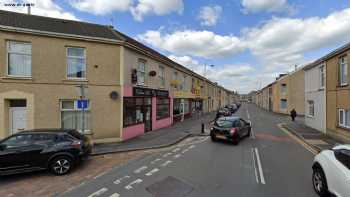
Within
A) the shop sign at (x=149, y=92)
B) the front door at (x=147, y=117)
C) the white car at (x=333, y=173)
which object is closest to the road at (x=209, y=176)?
the white car at (x=333, y=173)

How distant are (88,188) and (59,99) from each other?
6.95 metres

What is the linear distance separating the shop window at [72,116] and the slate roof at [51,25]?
3980 mm

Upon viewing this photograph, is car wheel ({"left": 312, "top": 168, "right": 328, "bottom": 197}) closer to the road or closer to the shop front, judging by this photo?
the road

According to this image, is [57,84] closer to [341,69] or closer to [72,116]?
[72,116]

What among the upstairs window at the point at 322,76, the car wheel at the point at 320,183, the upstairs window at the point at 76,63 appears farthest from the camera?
the upstairs window at the point at 322,76

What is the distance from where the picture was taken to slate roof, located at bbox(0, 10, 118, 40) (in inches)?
432

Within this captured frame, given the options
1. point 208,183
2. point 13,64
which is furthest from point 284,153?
point 13,64

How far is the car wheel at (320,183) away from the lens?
17.6 ft

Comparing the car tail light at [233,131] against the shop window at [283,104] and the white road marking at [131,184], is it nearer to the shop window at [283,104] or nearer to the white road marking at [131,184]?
the white road marking at [131,184]

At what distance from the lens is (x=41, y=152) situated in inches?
286

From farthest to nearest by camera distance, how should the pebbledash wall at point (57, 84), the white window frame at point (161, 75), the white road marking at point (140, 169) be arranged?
1. the white window frame at point (161, 75)
2. the pebbledash wall at point (57, 84)
3. the white road marking at point (140, 169)

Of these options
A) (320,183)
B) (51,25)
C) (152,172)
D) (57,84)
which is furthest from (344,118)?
(51,25)

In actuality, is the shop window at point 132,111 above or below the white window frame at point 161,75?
below

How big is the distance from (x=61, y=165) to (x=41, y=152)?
0.82 metres
